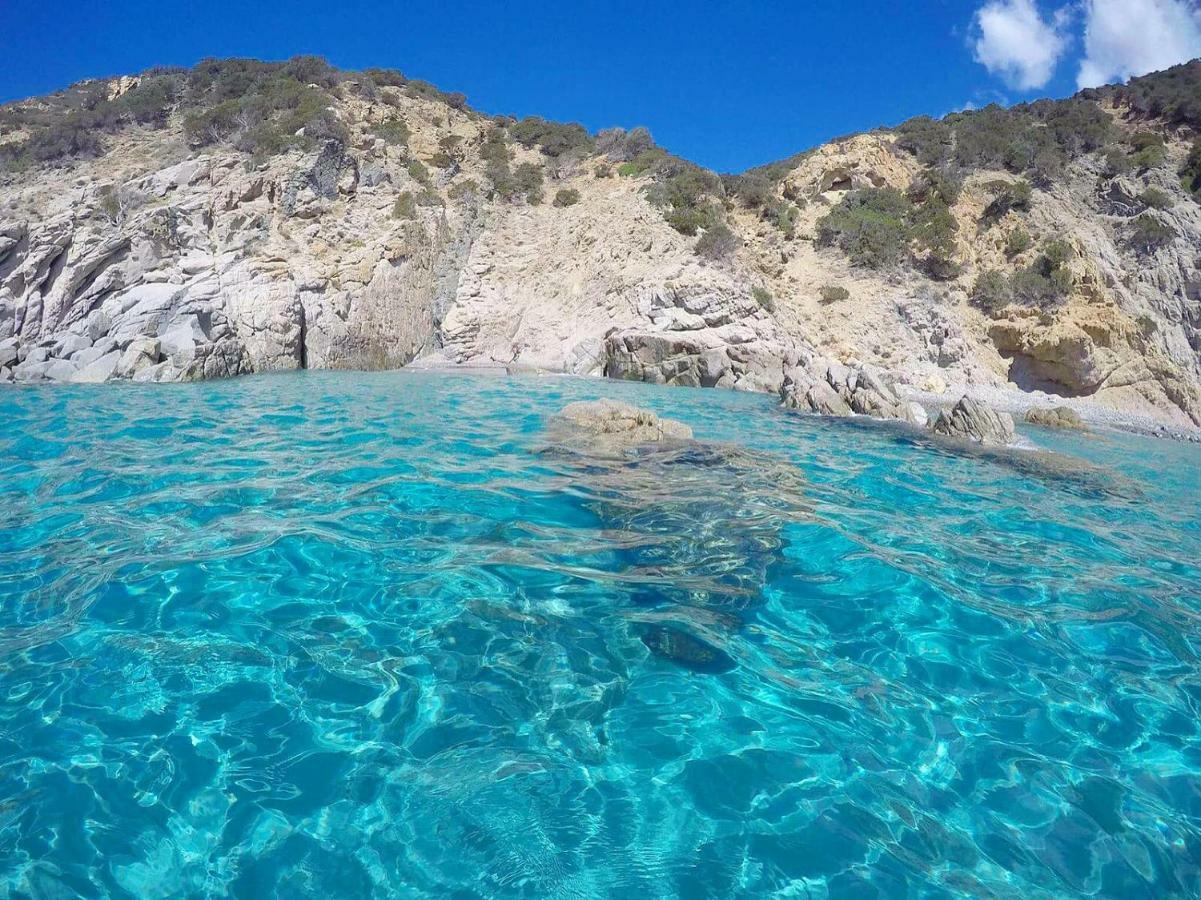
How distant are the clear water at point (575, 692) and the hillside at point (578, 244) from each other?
14923 millimetres

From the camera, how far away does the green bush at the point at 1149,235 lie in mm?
24266

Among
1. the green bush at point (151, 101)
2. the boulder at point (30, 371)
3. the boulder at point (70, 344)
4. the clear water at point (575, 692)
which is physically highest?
the green bush at point (151, 101)

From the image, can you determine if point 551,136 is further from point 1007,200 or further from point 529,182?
point 1007,200

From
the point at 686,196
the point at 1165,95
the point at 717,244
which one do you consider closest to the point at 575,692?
the point at 717,244

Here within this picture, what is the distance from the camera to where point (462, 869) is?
7.13 ft

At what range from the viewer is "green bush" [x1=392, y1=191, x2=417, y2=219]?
26.2 meters

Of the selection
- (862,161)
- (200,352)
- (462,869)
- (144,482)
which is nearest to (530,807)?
(462,869)

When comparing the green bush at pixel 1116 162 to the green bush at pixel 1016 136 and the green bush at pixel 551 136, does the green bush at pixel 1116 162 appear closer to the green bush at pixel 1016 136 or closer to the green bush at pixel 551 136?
the green bush at pixel 1016 136

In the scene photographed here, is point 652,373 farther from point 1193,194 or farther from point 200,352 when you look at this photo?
point 1193,194

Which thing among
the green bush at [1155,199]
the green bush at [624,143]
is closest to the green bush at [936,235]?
the green bush at [1155,199]

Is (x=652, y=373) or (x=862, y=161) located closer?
(x=652, y=373)

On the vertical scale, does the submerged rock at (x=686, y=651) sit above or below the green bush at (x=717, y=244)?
below

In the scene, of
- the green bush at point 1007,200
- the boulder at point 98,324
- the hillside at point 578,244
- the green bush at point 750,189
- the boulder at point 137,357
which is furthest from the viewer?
the green bush at point 750,189

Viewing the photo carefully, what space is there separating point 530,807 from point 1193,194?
34589mm
